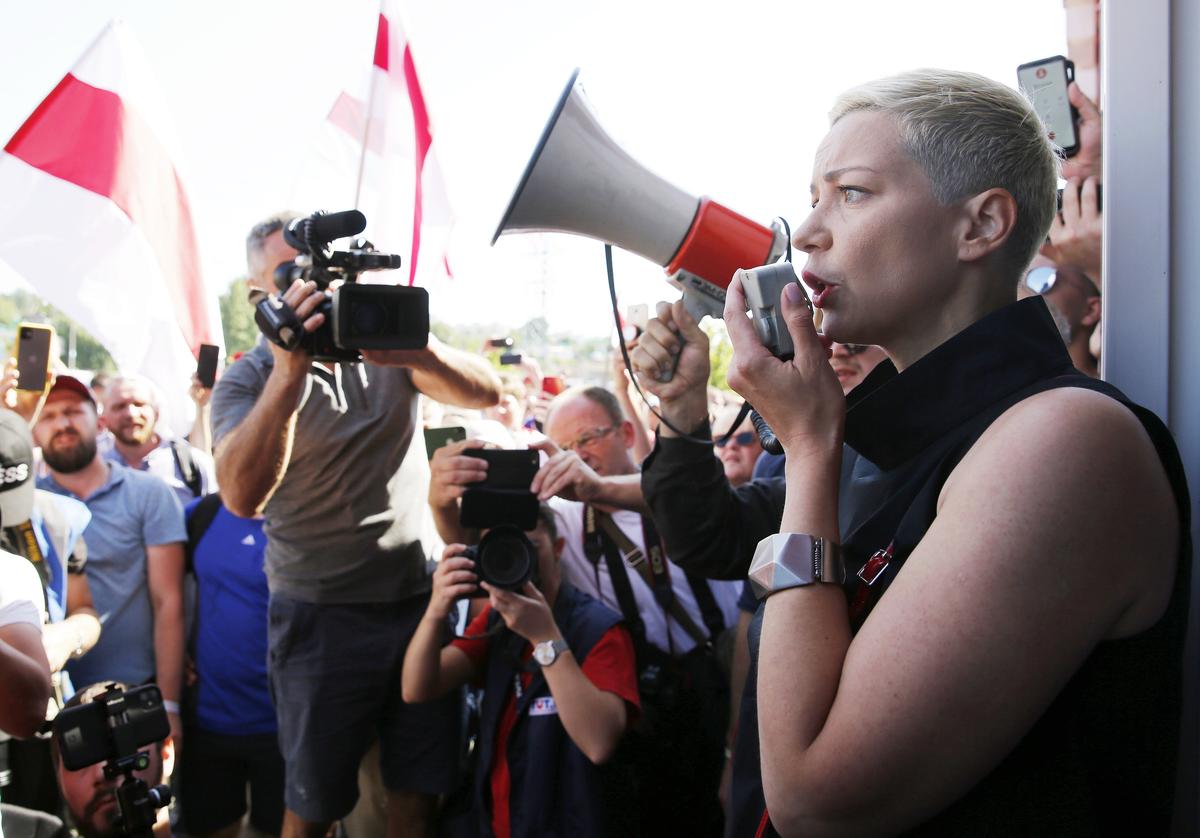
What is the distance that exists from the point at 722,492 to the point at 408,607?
1583mm

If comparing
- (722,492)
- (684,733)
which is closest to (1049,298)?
(722,492)

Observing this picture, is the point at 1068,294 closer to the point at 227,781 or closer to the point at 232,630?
the point at 232,630

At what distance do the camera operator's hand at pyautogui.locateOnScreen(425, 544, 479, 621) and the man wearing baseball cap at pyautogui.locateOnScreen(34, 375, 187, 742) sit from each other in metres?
1.63

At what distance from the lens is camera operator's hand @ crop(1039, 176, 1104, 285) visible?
1827mm

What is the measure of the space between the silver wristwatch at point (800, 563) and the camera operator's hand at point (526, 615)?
1.66 meters

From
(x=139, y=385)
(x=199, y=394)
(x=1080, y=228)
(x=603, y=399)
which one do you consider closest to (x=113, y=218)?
(x=139, y=385)

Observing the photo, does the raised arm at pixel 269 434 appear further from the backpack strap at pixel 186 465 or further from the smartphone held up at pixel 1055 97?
the backpack strap at pixel 186 465

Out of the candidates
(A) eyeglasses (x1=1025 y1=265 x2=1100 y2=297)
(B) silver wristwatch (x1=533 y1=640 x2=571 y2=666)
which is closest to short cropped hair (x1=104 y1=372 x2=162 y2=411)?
(B) silver wristwatch (x1=533 y1=640 x2=571 y2=666)

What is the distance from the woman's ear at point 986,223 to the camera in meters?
1.19

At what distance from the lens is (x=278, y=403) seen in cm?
277

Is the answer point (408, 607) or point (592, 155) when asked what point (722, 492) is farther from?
point (408, 607)

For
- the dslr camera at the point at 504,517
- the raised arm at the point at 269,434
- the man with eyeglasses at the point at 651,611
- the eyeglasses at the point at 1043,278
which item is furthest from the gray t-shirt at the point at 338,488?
the eyeglasses at the point at 1043,278

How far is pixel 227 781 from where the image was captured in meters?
3.79

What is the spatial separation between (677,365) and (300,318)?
4.07ft
